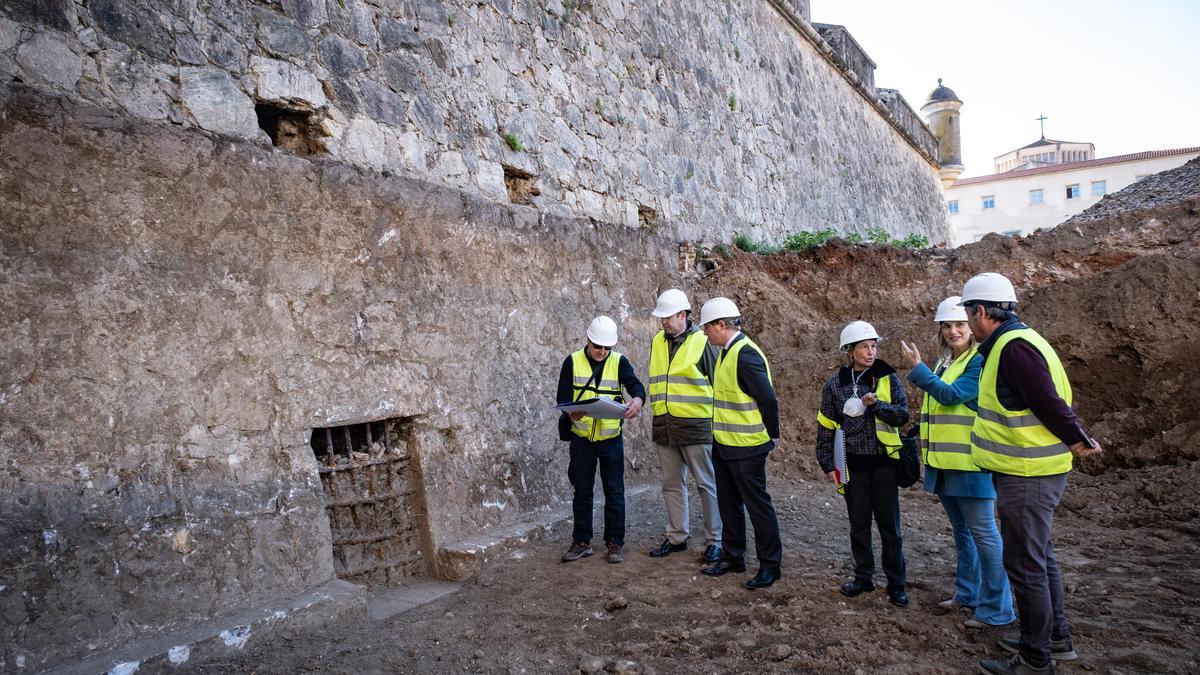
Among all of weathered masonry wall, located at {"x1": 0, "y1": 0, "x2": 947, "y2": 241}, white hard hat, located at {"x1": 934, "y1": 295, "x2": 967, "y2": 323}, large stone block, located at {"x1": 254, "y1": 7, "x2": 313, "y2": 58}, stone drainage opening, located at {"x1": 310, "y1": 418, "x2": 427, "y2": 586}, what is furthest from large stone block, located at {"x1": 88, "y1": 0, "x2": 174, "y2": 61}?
white hard hat, located at {"x1": 934, "y1": 295, "x2": 967, "y2": 323}

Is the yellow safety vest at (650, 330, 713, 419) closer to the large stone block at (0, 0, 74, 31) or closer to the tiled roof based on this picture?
the large stone block at (0, 0, 74, 31)

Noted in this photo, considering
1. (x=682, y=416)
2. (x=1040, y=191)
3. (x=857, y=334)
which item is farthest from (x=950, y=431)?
(x=1040, y=191)

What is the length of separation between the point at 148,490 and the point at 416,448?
1.69 metres

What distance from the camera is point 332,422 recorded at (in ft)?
15.8

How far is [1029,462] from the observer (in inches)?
129

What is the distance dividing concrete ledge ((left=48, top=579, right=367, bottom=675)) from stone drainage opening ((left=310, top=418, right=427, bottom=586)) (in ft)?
1.40

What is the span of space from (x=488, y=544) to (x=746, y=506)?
1.67 meters

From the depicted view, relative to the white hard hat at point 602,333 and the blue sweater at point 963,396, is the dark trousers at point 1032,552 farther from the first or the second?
the white hard hat at point 602,333

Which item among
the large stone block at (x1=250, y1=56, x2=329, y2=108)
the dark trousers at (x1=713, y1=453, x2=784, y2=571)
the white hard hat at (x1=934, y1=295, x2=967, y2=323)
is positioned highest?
the large stone block at (x1=250, y1=56, x2=329, y2=108)

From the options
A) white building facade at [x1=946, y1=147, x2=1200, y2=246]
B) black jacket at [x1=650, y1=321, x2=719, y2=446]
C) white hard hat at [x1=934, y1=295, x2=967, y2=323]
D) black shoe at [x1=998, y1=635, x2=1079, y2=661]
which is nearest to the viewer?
black shoe at [x1=998, y1=635, x2=1079, y2=661]

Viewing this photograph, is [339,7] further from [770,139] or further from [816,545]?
[770,139]

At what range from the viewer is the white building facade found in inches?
1585

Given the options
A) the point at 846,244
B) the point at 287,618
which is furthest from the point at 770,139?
the point at 287,618

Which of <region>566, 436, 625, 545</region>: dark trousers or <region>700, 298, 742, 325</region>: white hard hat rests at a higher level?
<region>700, 298, 742, 325</region>: white hard hat
